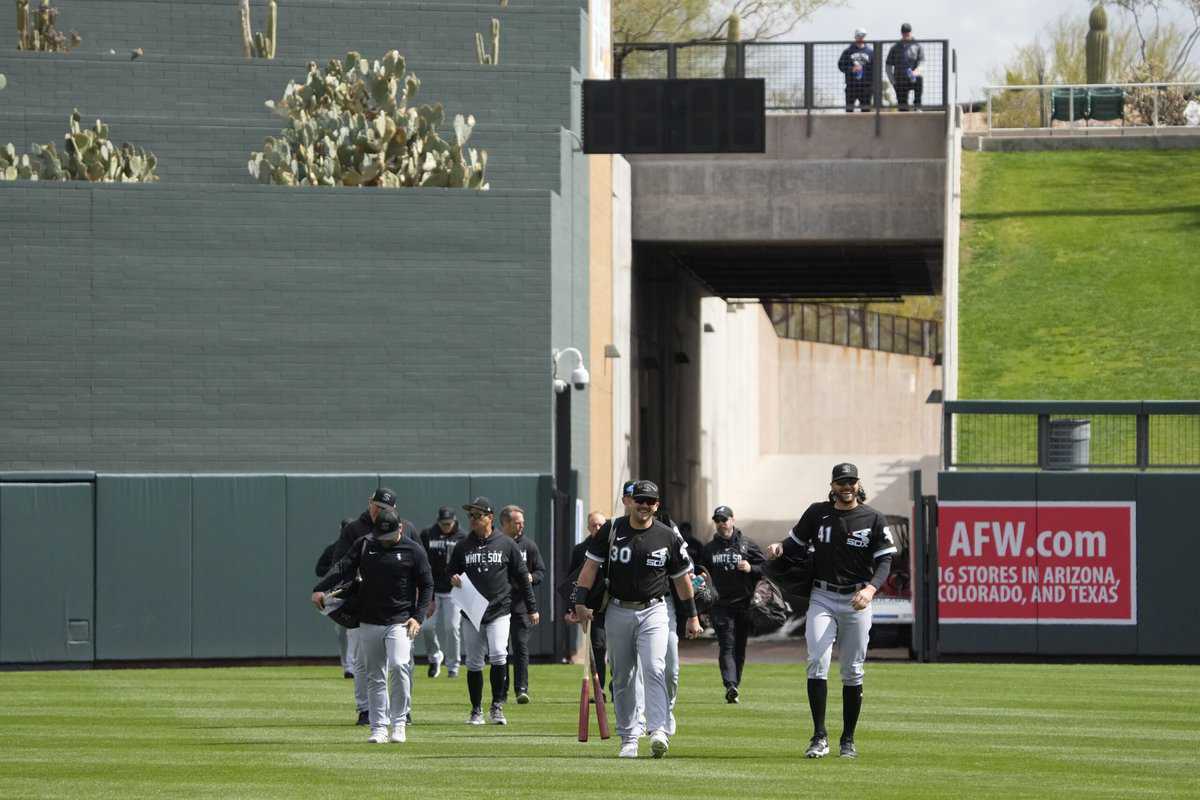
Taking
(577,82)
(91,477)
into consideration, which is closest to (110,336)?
(91,477)

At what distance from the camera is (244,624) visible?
27188mm

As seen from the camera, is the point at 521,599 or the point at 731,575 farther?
the point at 731,575

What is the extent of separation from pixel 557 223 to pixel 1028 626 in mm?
8952

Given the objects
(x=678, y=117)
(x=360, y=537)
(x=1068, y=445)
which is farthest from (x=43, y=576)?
(x=1068, y=445)

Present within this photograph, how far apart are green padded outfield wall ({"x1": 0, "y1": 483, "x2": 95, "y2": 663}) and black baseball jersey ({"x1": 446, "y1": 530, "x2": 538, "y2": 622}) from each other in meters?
10.3

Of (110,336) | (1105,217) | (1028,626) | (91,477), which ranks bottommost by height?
(1028,626)

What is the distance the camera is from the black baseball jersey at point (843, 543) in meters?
14.4

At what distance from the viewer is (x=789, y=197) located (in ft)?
125

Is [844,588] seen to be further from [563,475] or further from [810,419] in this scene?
[810,419]

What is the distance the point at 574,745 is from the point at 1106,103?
105 ft

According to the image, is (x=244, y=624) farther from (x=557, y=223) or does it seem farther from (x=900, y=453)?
(x=900, y=453)

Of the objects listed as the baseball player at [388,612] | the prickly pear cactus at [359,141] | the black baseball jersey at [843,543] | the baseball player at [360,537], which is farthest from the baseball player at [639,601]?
the prickly pear cactus at [359,141]

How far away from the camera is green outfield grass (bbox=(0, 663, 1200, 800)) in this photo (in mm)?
12781

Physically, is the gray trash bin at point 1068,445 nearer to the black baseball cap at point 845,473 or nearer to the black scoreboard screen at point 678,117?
the black scoreboard screen at point 678,117
